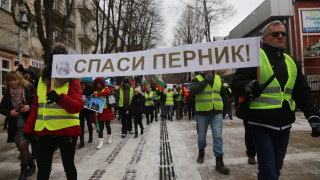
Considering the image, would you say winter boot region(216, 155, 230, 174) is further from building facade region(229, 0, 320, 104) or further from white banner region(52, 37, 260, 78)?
building facade region(229, 0, 320, 104)

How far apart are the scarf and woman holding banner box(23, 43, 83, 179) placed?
1523 mm

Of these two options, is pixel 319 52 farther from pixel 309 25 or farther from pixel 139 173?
pixel 139 173

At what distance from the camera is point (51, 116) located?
2918 mm

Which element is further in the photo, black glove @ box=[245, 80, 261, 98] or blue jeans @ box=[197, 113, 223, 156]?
blue jeans @ box=[197, 113, 223, 156]

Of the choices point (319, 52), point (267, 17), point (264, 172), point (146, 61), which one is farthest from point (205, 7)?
point (264, 172)

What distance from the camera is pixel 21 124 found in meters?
4.42

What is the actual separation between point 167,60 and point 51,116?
5.62ft

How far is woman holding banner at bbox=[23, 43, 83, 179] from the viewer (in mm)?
2846

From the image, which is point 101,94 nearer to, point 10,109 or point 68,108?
point 10,109

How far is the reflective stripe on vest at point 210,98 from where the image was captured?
4.71 metres

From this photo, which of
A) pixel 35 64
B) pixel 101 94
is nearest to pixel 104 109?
pixel 101 94

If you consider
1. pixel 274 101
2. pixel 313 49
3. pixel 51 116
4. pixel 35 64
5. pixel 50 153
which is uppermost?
pixel 313 49

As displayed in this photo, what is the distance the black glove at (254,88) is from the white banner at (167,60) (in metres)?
0.68

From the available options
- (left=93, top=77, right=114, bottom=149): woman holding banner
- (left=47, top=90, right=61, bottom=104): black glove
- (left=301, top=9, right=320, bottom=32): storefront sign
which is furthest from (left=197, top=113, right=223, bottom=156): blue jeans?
(left=301, top=9, right=320, bottom=32): storefront sign
